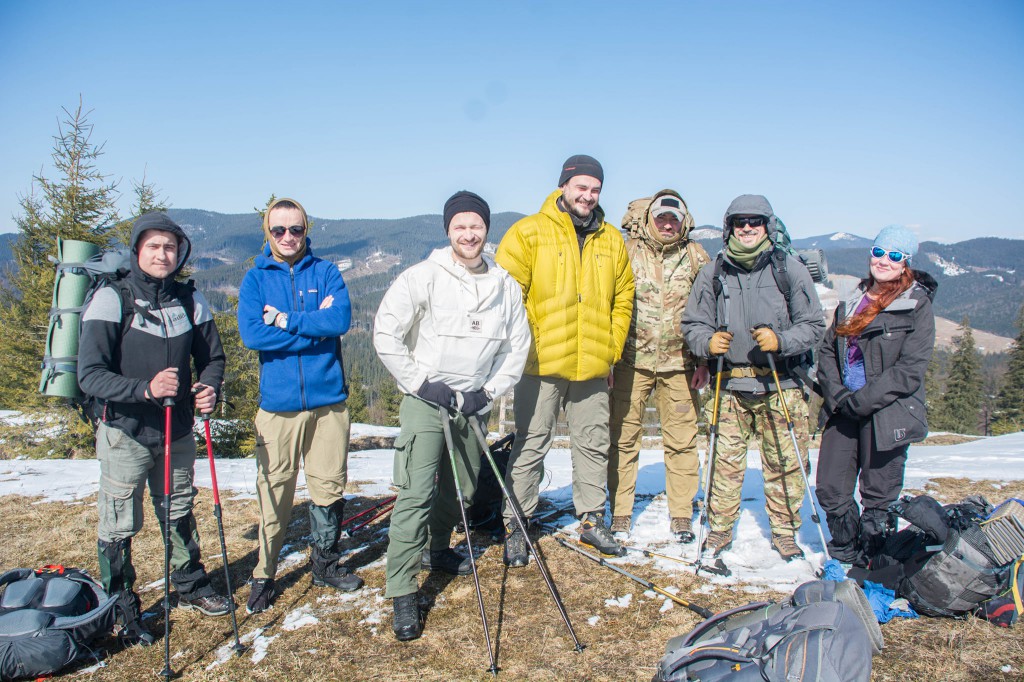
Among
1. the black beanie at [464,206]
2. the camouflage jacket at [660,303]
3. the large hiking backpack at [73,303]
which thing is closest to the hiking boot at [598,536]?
the camouflage jacket at [660,303]

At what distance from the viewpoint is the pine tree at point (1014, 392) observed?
127 ft

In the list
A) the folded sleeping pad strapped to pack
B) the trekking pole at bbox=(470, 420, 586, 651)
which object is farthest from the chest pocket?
the folded sleeping pad strapped to pack

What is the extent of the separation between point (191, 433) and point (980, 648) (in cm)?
549

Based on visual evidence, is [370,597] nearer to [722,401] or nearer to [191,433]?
[191,433]

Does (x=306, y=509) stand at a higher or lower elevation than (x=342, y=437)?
lower

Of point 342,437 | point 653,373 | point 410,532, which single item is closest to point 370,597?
point 410,532

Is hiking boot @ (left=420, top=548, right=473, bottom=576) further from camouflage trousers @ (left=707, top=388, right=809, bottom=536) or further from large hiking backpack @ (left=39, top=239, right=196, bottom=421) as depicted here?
large hiking backpack @ (left=39, top=239, right=196, bottom=421)

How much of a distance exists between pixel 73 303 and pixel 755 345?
5051 millimetres

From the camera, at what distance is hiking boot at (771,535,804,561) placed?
500cm

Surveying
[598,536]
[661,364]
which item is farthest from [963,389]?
[598,536]

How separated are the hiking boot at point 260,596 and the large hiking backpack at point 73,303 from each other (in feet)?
5.56

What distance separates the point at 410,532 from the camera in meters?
4.12

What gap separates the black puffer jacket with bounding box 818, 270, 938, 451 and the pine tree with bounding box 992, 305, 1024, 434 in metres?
43.4

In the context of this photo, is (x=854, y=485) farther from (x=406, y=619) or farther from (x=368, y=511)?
(x=368, y=511)
